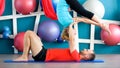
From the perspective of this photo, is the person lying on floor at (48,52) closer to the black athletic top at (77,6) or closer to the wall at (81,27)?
the black athletic top at (77,6)

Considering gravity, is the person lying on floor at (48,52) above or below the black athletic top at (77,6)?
below

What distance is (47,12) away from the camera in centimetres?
477

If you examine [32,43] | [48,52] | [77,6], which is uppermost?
[77,6]

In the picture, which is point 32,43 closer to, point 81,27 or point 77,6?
point 77,6

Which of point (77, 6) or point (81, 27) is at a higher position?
point (77, 6)

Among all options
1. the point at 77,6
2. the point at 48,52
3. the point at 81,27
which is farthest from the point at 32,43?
the point at 81,27

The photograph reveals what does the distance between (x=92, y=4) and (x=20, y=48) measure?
4.48 feet

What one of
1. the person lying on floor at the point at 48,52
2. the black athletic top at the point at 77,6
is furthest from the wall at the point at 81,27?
the black athletic top at the point at 77,6

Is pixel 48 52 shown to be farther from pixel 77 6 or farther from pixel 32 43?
pixel 77 6

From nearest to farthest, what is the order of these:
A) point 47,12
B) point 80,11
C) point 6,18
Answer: point 80,11
point 47,12
point 6,18

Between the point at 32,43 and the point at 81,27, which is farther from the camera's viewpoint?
→ the point at 81,27

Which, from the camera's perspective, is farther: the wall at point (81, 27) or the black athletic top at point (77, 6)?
the wall at point (81, 27)

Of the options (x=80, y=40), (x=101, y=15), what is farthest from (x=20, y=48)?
(x=101, y=15)

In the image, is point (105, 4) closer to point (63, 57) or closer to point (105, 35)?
point (105, 35)
